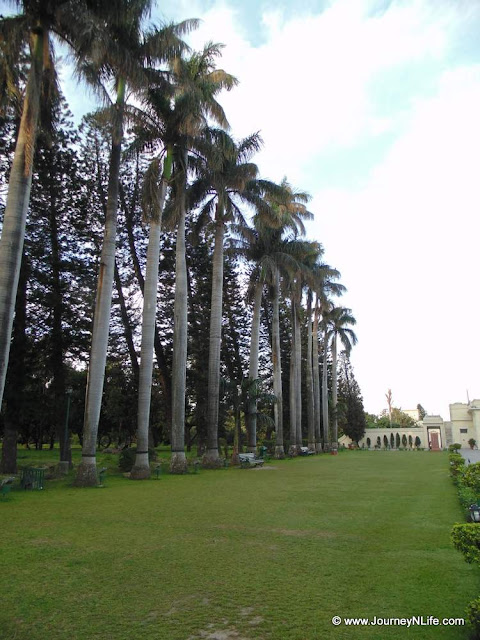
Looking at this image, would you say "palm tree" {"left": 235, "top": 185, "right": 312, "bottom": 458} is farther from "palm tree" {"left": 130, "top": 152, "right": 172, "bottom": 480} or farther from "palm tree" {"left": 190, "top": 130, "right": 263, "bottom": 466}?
"palm tree" {"left": 130, "top": 152, "right": 172, "bottom": 480}

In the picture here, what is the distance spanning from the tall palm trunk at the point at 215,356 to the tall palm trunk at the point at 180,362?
7.21 ft

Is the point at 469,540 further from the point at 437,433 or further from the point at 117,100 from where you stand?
the point at 437,433

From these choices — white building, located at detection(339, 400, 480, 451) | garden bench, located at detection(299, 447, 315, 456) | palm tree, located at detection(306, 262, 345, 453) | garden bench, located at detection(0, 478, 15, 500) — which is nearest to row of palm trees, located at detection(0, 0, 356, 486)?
garden bench, located at detection(0, 478, 15, 500)

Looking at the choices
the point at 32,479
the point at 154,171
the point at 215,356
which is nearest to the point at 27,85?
the point at 154,171

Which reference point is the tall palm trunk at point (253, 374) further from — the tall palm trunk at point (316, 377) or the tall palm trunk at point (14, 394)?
the tall palm trunk at point (316, 377)

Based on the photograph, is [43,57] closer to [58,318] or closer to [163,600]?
[58,318]

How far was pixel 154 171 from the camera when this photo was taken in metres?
18.2

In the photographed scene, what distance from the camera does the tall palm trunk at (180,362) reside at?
1889 cm

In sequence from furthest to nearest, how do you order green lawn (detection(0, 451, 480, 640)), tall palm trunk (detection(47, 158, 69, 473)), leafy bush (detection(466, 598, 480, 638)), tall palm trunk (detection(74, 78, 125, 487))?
tall palm trunk (detection(47, 158, 69, 473)) → tall palm trunk (detection(74, 78, 125, 487)) → green lawn (detection(0, 451, 480, 640)) → leafy bush (detection(466, 598, 480, 638))

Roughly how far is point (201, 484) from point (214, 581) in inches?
392

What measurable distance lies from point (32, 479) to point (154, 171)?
1175 centimetres

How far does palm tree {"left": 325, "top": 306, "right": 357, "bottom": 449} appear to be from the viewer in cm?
4800

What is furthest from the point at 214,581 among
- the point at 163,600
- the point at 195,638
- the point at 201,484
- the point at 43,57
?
the point at 43,57

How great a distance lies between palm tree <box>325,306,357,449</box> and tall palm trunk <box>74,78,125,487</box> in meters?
33.8
